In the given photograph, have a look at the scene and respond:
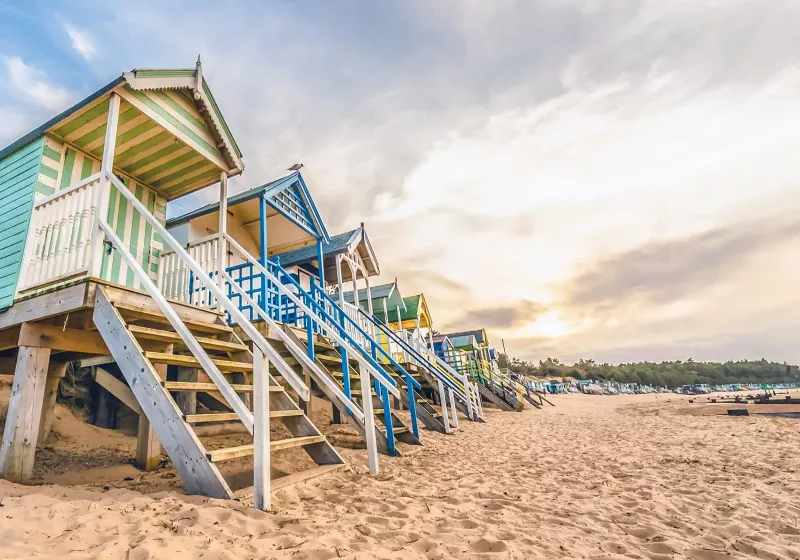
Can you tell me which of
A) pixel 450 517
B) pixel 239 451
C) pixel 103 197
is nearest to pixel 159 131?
pixel 103 197

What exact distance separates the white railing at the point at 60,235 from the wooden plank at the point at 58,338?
Answer: 1.78 feet

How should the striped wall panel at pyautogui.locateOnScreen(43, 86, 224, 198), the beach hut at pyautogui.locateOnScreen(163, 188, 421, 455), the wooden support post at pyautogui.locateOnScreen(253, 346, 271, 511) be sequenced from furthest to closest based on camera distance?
the beach hut at pyautogui.locateOnScreen(163, 188, 421, 455) < the striped wall panel at pyautogui.locateOnScreen(43, 86, 224, 198) < the wooden support post at pyautogui.locateOnScreen(253, 346, 271, 511)

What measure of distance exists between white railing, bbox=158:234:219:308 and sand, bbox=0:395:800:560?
3.87 m

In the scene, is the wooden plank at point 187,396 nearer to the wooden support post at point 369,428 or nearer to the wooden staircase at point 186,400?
the wooden staircase at point 186,400

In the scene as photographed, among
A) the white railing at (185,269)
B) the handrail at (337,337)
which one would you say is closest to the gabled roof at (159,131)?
the white railing at (185,269)

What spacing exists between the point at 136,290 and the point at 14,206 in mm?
2472

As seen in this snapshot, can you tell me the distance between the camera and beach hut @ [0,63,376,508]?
3.07 m

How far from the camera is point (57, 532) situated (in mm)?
2176

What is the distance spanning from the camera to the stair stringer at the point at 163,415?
281 centimetres

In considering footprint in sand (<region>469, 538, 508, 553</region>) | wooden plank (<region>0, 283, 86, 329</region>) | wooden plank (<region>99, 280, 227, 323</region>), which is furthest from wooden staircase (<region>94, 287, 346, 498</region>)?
footprint in sand (<region>469, 538, 508, 553</region>)

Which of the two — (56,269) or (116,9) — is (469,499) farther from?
(116,9)

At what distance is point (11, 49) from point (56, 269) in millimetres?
6490

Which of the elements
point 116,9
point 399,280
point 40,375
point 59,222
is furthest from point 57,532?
point 399,280

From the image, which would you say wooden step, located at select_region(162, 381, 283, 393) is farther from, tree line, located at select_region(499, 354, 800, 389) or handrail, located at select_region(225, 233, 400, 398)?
tree line, located at select_region(499, 354, 800, 389)
